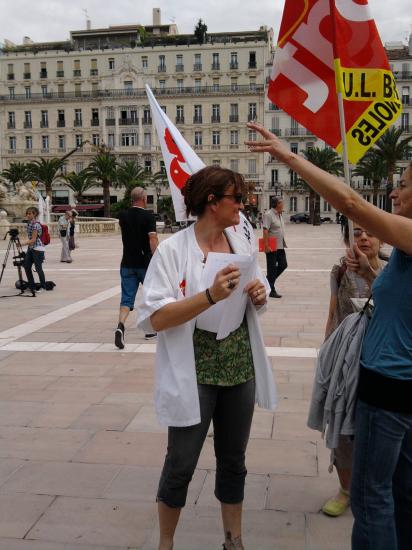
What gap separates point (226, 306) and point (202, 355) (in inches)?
9.3

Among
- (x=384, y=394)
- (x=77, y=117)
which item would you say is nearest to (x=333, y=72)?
(x=384, y=394)

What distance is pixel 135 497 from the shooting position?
321 cm

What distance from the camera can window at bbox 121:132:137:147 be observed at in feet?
235

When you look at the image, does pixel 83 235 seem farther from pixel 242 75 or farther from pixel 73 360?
pixel 242 75

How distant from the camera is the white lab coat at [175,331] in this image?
92.3 inches

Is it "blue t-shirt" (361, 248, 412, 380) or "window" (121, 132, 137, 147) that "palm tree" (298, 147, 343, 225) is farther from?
"blue t-shirt" (361, 248, 412, 380)

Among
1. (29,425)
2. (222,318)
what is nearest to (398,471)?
(222,318)

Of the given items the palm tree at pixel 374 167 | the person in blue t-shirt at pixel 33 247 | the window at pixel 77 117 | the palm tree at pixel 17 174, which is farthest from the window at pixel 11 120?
the person in blue t-shirt at pixel 33 247

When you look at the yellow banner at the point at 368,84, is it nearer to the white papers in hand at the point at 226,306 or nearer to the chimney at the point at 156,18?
the white papers in hand at the point at 226,306

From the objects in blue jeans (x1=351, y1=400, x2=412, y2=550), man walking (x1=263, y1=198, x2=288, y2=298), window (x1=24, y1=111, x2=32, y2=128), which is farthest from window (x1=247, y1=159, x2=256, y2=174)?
blue jeans (x1=351, y1=400, x2=412, y2=550)

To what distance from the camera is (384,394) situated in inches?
80.7

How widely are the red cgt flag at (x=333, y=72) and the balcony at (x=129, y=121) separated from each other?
71.4 meters

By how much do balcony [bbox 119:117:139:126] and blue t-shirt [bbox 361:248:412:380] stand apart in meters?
72.8

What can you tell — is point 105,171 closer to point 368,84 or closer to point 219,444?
point 368,84
